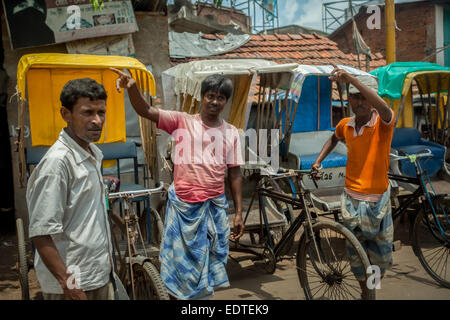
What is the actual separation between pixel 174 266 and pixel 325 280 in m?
1.28

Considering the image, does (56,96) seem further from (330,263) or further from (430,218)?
(430,218)

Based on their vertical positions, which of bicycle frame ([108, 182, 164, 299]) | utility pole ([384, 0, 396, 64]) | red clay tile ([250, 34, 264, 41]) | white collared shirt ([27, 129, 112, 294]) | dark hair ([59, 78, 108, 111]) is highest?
red clay tile ([250, 34, 264, 41])

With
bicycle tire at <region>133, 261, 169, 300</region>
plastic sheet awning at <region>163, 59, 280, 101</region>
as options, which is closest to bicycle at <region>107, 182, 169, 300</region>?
bicycle tire at <region>133, 261, 169, 300</region>

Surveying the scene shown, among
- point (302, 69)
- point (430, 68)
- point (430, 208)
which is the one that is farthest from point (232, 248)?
point (430, 68)

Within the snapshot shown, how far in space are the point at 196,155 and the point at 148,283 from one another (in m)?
0.90

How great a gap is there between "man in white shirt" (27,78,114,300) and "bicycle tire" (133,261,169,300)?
0.61m

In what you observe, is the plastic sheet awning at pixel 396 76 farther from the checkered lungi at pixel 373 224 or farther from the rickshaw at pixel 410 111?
the checkered lungi at pixel 373 224

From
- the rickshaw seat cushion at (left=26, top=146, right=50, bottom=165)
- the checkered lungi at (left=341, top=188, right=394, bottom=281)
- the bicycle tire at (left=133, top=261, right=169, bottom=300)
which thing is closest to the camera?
the bicycle tire at (left=133, top=261, right=169, bottom=300)

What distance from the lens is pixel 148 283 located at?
2.72 metres

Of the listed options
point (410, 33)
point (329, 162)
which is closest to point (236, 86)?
point (329, 162)

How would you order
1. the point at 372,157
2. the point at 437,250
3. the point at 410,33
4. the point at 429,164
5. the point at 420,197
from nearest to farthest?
the point at 372,157, the point at 420,197, the point at 437,250, the point at 429,164, the point at 410,33

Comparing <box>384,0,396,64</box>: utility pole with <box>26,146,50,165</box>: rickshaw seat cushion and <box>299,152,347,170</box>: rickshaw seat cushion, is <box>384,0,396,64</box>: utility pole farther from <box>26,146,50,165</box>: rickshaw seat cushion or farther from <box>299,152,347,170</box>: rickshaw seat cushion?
<box>26,146,50,165</box>: rickshaw seat cushion

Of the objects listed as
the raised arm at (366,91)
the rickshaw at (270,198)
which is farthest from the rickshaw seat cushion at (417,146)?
the raised arm at (366,91)

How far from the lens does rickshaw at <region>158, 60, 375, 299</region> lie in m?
3.27
